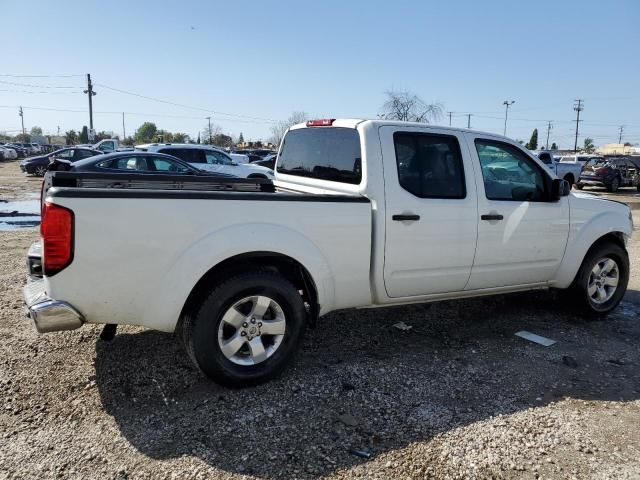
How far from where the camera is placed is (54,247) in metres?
2.87

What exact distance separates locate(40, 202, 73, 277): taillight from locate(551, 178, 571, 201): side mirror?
4.06 metres

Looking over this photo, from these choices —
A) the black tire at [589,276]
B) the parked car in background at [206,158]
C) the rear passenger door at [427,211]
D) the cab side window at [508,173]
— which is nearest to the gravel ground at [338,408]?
the black tire at [589,276]

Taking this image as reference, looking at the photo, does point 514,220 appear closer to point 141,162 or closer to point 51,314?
point 51,314

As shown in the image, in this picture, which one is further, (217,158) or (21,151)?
(21,151)

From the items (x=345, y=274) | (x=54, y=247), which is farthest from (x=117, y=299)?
(x=345, y=274)

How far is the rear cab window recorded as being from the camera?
13.2 feet

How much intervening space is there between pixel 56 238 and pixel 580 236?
15.1 ft

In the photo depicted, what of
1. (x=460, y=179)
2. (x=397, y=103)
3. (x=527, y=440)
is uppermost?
(x=397, y=103)

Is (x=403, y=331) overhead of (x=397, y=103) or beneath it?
beneath

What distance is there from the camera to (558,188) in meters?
4.63

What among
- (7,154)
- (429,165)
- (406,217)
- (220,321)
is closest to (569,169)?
(429,165)

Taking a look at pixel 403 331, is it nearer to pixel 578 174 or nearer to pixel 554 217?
pixel 554 217

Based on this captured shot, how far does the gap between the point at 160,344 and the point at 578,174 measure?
2494 cm

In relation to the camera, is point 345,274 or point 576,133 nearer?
point 345,274
